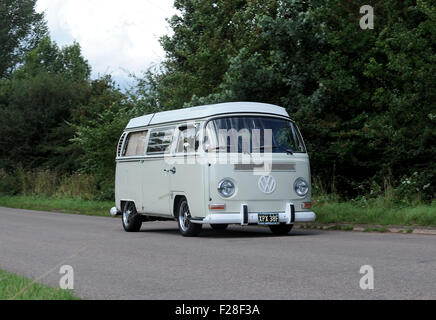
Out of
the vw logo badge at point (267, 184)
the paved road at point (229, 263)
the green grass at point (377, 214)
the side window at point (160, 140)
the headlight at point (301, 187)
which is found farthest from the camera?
the side window at point (160, 140)

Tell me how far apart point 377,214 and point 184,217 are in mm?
4430

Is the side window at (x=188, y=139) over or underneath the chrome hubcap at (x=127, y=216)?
over

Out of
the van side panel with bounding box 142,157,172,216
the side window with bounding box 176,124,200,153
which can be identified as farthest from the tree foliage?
the side window with bounding box 176,124,200,153

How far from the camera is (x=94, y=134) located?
102 feet

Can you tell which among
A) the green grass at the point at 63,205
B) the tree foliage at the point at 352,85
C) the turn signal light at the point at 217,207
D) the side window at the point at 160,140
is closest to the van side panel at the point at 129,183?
the side window at the point at 160,140

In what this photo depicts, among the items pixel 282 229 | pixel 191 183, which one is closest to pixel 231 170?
pixel 191 183

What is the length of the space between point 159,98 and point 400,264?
24.9 metres

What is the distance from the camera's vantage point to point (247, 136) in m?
15.3

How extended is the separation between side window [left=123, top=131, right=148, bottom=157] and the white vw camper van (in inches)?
47.0

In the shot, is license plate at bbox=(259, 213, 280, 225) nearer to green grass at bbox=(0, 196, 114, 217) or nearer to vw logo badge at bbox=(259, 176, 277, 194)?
vw logo badge at bbox=(259, 176, 277, 194)

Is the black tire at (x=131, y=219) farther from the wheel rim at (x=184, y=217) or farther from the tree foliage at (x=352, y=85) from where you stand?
the tree foliage at (x=352, y=85)

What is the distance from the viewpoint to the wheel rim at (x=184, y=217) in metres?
15.7

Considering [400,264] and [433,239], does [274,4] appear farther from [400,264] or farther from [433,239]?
[400,264]

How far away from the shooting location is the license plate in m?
14.8
